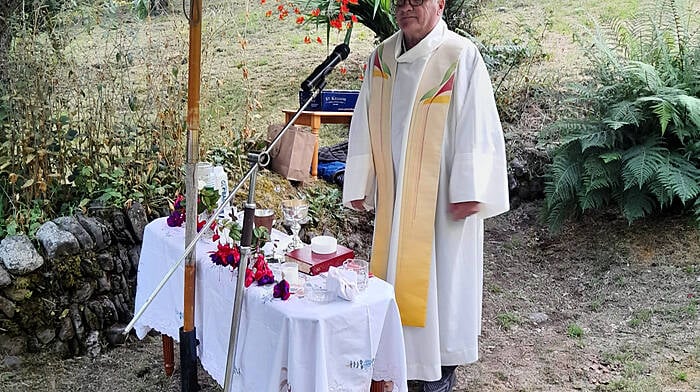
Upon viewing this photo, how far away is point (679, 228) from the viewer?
442cm

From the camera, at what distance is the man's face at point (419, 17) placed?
2566mm

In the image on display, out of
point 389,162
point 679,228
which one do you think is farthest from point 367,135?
point 679,228

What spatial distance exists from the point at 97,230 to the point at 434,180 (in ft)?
5.75

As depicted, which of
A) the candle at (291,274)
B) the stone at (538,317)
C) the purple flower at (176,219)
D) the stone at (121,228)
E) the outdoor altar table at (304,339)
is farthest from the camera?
the stone at (538,317)

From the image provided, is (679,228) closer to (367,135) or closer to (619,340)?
(619,340)

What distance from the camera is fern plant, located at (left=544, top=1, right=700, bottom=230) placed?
14.0 ft

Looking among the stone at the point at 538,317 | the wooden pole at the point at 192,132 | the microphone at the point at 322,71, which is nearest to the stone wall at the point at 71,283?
the wooden pole at the point at 192,132

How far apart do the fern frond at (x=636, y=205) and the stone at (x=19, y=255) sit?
11.2 feet

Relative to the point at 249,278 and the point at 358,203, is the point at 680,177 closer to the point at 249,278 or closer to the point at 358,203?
the point at 358,203

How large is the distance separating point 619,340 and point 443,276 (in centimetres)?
136

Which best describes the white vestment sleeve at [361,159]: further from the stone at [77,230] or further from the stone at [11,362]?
the stone at [11,362]

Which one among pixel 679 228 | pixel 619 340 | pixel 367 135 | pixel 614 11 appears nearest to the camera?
pixel 367 135

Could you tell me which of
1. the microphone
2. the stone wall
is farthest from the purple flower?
the microphone

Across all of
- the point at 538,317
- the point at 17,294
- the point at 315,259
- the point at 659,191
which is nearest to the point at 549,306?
the point at 538,317
